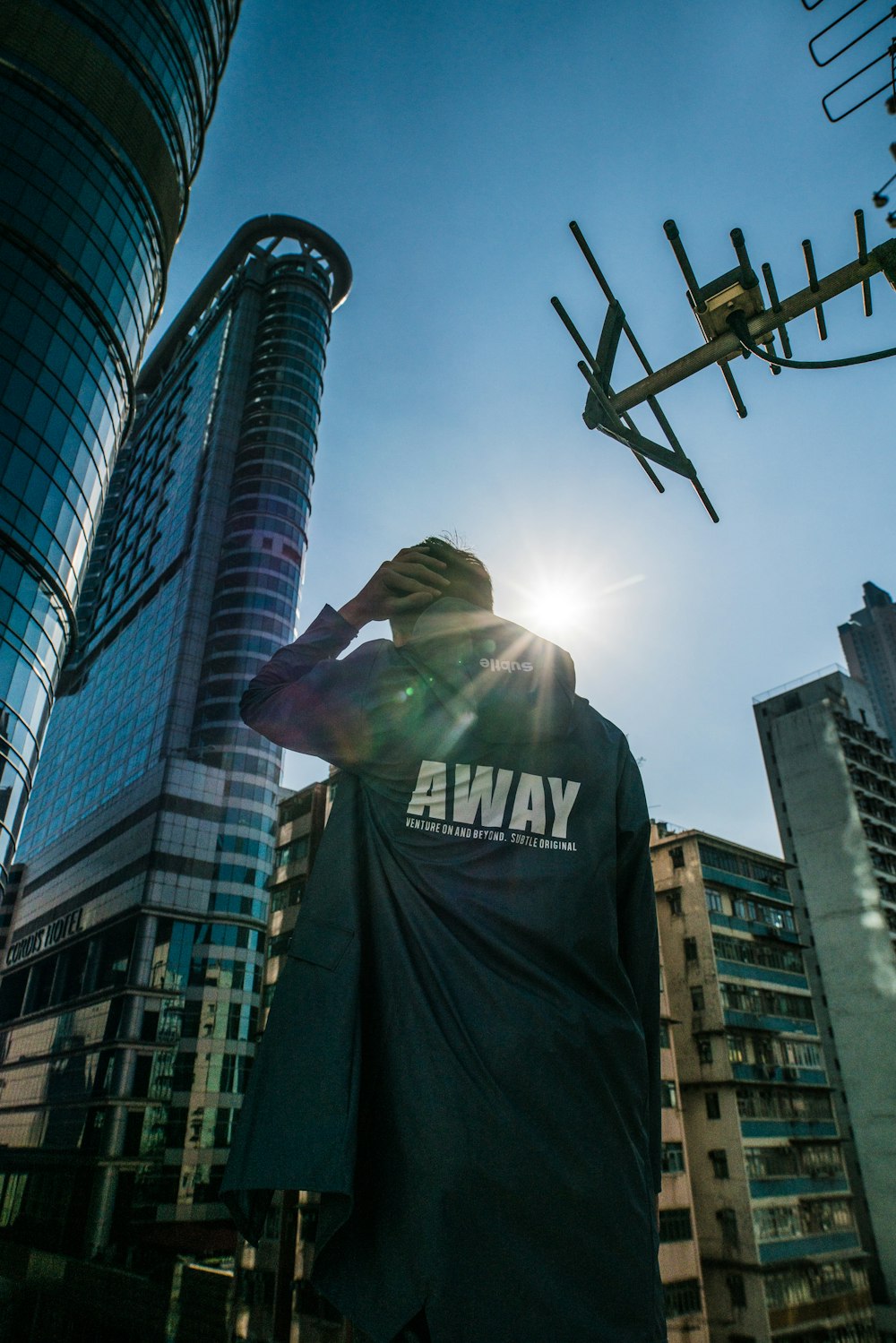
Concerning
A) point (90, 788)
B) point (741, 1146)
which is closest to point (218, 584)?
point (90, 788)

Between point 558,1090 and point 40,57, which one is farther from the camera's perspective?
point 40,57

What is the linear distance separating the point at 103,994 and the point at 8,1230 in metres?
14.6

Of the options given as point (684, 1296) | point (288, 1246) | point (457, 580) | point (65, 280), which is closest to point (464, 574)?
point (457, 580)

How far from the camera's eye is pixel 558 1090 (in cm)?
→ 120

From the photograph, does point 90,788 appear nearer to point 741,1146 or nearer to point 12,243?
point 12,243

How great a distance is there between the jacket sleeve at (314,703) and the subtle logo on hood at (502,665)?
0.25 meters

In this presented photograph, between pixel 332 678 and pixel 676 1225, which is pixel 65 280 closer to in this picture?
pixel 332 678

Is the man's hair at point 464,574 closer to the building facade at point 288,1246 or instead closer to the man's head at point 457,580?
the man's head at point 457,580

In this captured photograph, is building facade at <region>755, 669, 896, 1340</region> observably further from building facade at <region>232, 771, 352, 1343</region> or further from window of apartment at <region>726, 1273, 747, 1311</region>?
building facade at <region>232, 771, 352, 1343</region>

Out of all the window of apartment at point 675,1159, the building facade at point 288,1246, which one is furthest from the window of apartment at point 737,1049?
the building facade at point 288,1246

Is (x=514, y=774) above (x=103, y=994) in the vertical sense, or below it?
below

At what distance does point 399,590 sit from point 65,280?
1422 inches

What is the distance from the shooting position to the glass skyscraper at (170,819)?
4512 cm

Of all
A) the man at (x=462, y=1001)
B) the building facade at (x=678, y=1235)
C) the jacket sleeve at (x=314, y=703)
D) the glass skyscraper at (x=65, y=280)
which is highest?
the glass skyscraper at (x=65, y=280)
